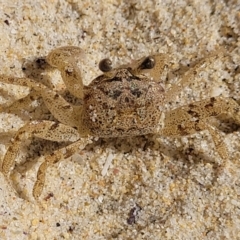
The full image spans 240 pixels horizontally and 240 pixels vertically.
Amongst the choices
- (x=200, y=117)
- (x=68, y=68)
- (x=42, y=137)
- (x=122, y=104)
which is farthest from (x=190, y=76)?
(x=42, y=137)

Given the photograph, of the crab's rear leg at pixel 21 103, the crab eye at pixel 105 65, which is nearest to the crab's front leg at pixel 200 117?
the crab eye at pixel 105 65

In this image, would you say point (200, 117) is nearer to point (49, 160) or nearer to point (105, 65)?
point (105, 65)

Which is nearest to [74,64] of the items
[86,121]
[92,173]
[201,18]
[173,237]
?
[86,121]

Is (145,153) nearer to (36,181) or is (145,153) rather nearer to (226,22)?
(36,181)

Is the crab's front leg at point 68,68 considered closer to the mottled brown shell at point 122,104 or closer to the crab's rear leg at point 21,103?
the mottled brown shell at point 122,104

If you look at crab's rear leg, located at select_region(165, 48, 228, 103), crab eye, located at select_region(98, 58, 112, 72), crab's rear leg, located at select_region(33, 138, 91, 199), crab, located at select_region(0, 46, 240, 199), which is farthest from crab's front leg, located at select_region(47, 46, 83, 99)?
crab's rear leg, located at select_region(165, 48, 228, 103)

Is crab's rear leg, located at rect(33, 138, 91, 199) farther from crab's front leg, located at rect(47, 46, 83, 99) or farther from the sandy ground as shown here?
crab's front leg, located at rect(47, 46, 83, 99)

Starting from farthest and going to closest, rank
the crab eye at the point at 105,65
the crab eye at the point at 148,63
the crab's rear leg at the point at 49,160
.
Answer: the crab eye at the point at 105,65 < the crab eye at the point at 148,63 < the crab's rear leg at the point at 49,160
